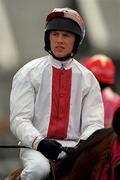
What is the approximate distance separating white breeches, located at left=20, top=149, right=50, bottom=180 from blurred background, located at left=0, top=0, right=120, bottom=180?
34.4 feet

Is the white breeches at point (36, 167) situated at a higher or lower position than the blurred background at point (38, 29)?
higher

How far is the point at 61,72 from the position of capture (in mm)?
5199

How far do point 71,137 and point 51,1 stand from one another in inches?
494

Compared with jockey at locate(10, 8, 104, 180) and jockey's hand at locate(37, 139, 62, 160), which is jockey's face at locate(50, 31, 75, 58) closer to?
jockey at locate(10, 8, 104, 180)

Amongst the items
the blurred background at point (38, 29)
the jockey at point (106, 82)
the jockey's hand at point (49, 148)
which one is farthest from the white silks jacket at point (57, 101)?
the blurred background at point (38, 29)

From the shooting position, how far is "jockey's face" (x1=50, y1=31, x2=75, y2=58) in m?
5.06

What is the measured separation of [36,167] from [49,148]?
0.19 meters

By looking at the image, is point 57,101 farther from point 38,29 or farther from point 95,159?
point 38,29

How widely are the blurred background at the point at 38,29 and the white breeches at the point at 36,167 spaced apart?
10.5 m

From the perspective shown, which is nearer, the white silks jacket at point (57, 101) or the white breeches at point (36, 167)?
the white breeches at point (36, 167)

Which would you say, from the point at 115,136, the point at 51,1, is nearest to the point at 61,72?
the point at 115,136

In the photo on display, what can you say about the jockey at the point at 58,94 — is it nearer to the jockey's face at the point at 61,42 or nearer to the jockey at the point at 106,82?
the jockey's face at the point at 61,42

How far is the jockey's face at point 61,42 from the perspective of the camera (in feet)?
16.6

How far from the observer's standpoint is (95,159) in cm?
436
